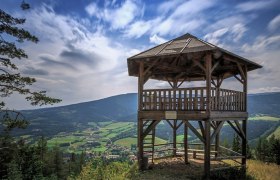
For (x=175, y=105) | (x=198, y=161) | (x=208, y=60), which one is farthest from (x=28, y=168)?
(x=208, y=60)

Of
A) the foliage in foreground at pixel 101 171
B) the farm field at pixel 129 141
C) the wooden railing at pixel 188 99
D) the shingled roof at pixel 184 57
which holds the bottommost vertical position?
the farm field at pixel 129 141

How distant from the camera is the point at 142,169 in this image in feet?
49.3

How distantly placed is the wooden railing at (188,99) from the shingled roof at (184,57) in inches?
66.9

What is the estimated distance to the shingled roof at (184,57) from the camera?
13.6 meters

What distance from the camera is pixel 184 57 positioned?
15.4m

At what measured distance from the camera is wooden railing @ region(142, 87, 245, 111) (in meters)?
13.8

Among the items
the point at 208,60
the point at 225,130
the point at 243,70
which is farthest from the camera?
the point at 225,130

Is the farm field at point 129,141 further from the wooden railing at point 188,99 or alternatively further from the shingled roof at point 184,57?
the wooden railing at point 188,99

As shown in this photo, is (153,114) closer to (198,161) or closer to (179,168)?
(179,168)

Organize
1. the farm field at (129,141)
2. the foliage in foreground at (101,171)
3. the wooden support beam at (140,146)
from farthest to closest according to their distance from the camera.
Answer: the farm field at (129,141)
the wooden support beam at (140,146)
the foliage in foreground at (101,171)

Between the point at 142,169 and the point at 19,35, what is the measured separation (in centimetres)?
989

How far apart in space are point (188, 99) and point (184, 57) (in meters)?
2.65

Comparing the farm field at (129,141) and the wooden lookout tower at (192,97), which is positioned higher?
the wooden lookout tower at (192,97)

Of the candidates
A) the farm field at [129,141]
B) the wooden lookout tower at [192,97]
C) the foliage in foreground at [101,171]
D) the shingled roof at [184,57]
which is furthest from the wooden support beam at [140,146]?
the farm field at [129,141]
